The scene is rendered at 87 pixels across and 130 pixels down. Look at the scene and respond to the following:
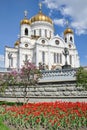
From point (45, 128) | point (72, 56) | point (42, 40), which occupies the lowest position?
point (45, 128)

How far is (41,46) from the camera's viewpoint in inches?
2275

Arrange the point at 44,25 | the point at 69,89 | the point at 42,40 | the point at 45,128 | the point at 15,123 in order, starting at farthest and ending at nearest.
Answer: the point at 44,25
the point at 42,40
the point at 69,89
the point at 15,123
the point at 45,128

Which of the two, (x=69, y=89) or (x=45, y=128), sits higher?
(x=69, y=89)

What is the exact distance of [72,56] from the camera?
62.3 m

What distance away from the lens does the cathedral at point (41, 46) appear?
2245 inches

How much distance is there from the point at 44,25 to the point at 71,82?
166ft

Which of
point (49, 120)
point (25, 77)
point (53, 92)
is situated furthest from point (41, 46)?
point (49, 120)

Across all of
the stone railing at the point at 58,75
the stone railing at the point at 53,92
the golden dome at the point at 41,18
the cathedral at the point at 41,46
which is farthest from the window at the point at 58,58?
the stone railing at the point at 58,75

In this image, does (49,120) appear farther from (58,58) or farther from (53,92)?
(58,58)

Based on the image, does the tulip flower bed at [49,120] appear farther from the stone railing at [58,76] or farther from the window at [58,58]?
the window at [58,58]

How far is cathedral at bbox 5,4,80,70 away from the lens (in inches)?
2245

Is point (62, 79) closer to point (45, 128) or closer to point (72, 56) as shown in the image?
point (45, 128)

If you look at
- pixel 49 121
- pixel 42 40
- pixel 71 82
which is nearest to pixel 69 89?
pixel 71 82

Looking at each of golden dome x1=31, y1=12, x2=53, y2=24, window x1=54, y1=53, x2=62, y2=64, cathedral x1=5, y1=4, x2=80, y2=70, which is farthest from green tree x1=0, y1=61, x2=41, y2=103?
golden dome x1=31, y1=12, x2=53, y2=24
